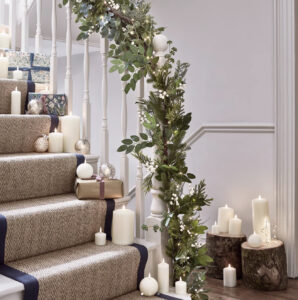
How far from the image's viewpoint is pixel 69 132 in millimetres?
2273

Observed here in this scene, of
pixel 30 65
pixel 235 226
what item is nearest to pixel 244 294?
pixel 235 226

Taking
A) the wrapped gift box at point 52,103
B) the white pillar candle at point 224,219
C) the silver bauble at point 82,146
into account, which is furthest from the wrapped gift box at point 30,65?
the white pillar candle at point 224,219

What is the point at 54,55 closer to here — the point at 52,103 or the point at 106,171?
the point at 52,103

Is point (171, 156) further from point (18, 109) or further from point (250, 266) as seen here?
point (250, 266)

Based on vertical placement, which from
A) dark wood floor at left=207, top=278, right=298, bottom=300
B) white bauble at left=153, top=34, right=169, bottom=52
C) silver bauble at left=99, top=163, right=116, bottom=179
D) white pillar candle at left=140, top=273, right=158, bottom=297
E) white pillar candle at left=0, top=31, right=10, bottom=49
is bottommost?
dark wood floor at left=207, top=278, right=298, bottom=300

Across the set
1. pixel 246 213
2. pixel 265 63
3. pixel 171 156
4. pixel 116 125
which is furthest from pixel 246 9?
pixel 116 125

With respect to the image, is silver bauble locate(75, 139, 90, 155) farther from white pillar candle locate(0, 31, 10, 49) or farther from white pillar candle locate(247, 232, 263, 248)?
white pillar candle locate(247, 232, 263, 248)

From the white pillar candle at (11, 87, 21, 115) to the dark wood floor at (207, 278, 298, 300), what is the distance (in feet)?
4.64

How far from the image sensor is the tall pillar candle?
→ 7.43 ft

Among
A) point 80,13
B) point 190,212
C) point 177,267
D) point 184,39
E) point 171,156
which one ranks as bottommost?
point 177,267

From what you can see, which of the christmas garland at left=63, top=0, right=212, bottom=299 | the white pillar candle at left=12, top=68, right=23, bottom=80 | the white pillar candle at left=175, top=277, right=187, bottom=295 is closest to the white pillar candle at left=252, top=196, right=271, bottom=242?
the christmas garland at left=63, top=0, right=212, bottom=299

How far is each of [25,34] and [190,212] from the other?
159cm

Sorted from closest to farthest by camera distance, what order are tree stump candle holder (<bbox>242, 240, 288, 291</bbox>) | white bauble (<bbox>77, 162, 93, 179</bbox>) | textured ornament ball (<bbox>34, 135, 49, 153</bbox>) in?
1. white bauble (<bbox>77, 162, 93, 179</bbox>)
2. textured ornament ball (<bbox>34, 135, 49, 153</bbox>)
3. tree stump candle holder (<bbox>242, 240, 288, 291</bbox>)

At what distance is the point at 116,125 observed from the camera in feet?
15.4
